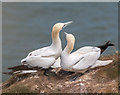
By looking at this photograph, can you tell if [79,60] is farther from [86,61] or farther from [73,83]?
[73,83]

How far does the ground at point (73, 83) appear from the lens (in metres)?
8.85

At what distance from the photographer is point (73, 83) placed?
358 inches

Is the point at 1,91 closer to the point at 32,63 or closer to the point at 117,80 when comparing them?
the point at 32,63

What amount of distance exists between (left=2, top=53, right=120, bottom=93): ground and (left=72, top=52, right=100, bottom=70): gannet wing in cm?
18

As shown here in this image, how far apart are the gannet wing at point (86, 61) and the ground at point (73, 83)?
18 cm

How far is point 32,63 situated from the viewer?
9.62 meters

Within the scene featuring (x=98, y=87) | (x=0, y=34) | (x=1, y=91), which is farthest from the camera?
(x=0, y=34)

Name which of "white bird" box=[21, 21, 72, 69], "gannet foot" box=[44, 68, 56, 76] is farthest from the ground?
"white bird" box=[21, 21, 72, 69]

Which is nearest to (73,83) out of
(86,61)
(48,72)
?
(86,61)

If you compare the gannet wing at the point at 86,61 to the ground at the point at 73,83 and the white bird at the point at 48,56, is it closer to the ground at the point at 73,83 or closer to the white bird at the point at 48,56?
the ground at the point at 73,83

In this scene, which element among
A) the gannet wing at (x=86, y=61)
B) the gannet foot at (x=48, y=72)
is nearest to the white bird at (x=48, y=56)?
the gannet foot at (x=48, y=72)

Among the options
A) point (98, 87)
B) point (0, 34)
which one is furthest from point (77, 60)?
point (0, 34)

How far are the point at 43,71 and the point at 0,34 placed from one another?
12290mm

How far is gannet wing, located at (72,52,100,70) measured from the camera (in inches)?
369
